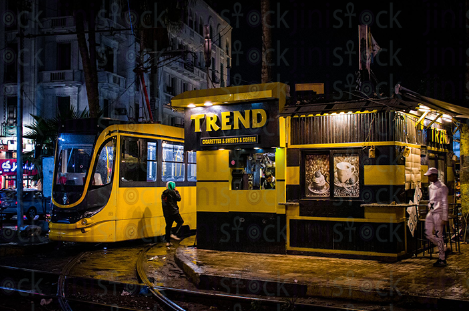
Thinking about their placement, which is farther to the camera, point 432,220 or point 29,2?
point 29,2

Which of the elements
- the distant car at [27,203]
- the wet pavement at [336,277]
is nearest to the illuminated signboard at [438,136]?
the wet pavement at [336,277]

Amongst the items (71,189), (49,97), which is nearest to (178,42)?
(49,97)

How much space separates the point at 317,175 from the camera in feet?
37.6

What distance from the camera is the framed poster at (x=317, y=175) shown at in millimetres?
11352

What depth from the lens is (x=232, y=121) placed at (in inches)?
482

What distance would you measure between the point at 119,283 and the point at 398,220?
236 inches

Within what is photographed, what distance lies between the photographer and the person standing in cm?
973

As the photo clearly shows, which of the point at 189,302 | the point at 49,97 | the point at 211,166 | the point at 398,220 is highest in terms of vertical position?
the point at 49,97

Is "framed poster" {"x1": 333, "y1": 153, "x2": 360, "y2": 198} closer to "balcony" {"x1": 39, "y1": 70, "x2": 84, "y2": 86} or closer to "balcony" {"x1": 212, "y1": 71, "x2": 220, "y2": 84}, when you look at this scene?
"balcony" {"x1": 39, "y1": 70, "x2": 84, "y2": 86}

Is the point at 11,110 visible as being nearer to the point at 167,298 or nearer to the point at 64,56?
the point at 64,56

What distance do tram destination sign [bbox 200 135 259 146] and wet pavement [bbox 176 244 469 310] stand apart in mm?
2777

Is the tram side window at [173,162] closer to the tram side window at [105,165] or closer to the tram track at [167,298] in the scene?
the tram side window at [105,165]

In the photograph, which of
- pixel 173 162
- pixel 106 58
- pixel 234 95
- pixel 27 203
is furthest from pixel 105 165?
pixel 106 58

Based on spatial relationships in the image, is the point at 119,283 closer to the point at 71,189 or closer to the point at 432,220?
the point at 71,189
